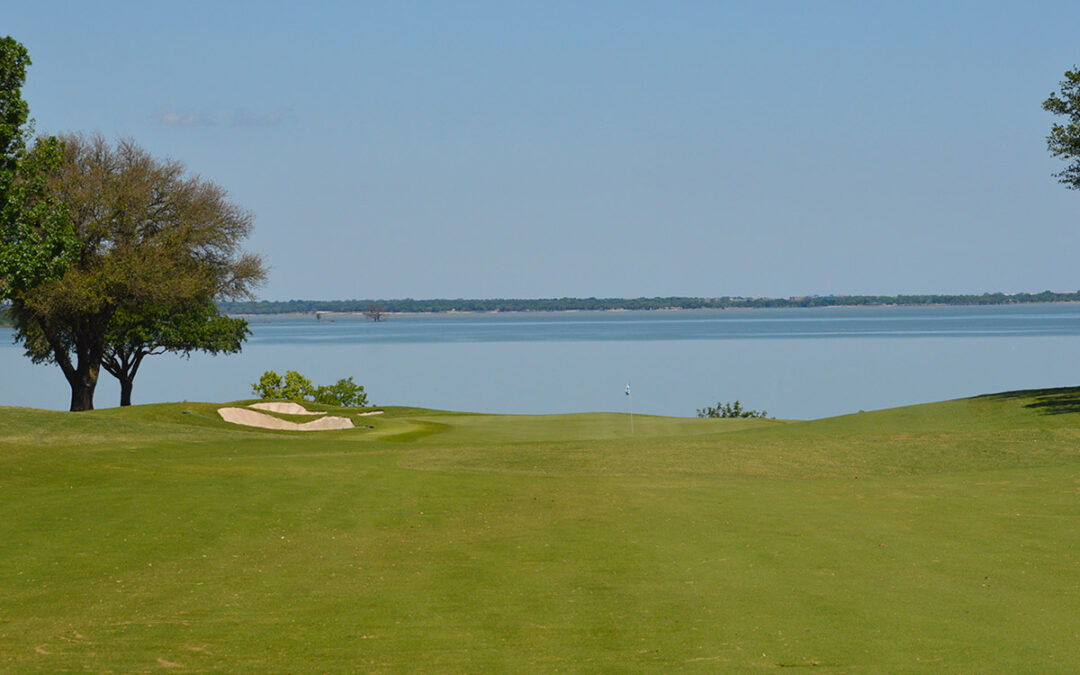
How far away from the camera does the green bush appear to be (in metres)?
56.0

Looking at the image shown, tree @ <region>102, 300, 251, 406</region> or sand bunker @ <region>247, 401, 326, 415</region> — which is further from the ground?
tree @ <region>102, 300, 251, 406</region>

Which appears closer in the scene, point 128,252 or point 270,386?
point 128,252

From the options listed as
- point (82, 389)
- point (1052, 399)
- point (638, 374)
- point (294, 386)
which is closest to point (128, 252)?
point (82, 389)

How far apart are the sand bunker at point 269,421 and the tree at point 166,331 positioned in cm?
899

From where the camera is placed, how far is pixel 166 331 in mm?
52344

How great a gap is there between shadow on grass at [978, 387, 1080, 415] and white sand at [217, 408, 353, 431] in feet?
76.8

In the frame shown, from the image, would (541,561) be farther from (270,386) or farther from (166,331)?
(270,386)

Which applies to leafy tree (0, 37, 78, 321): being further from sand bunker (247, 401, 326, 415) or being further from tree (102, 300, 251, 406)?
tree (102, 300, 251, 406)

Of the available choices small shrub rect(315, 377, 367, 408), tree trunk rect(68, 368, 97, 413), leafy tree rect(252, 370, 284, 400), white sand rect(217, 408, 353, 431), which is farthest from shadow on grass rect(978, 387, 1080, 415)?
tree trunk rect(68, 368, 97, 413)

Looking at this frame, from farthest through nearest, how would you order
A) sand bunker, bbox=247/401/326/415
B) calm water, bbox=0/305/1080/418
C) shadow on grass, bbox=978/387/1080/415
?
calm water, bbox=0/305/1080/418 → sand bunker, bbox=247/401/326/415 → shadow on grass, bbox=978/387/1080/415

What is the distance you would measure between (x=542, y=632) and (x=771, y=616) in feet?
7.57

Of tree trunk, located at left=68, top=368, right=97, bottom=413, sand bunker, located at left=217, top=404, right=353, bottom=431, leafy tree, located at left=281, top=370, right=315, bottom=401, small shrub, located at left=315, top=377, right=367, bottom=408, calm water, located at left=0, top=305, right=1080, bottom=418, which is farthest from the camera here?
calm water, located at left=0, top=305, right=1080, bottom=418

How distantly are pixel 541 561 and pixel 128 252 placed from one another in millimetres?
34640

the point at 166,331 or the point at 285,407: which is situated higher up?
the point at 166,331
